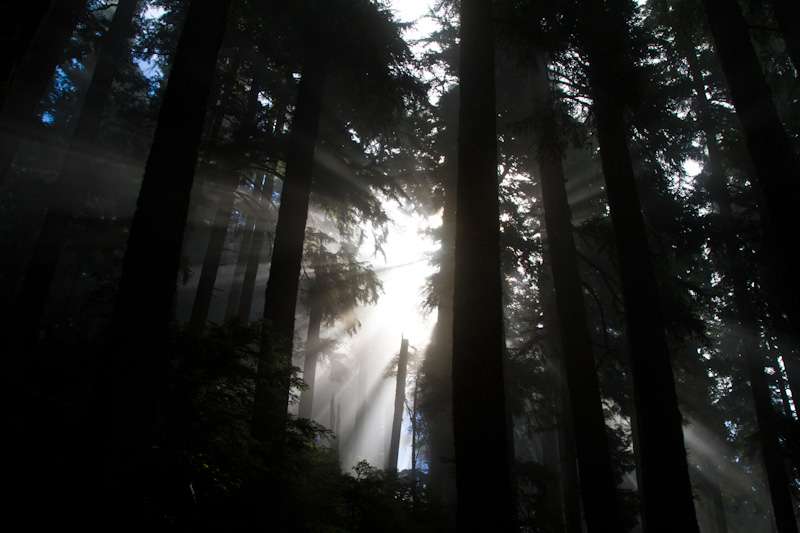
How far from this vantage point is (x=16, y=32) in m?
2.65

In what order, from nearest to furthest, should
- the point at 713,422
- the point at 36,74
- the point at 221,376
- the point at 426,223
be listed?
1. the point at 221,376
2. the point at 36,74
3. the point at 426,223
4. the point at 713,422

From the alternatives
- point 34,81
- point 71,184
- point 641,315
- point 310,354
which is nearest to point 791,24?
point 641,315

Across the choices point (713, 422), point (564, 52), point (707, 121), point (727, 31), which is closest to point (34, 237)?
point (564, 52)

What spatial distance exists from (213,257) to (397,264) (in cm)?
1101

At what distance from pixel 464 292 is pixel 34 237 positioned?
32.3m

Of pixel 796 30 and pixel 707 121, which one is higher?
pixel 707 121

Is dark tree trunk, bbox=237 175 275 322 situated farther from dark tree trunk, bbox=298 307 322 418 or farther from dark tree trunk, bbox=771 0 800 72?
dark tree trunk, bbox=771 0 800 72

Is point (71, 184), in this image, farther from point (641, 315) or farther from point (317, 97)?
point (641, 315)

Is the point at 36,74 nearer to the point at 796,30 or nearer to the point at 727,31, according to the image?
the point at 727,31

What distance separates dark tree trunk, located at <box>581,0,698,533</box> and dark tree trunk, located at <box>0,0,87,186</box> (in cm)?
1261

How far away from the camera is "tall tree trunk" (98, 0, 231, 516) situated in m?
3.69

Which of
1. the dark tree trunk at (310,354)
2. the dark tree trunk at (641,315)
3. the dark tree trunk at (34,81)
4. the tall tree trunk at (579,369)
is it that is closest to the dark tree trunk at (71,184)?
the dark tree trunk at (34,81)

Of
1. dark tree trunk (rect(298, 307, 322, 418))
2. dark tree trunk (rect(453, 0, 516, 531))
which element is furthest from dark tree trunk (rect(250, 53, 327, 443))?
dark tree trunk (rect(298, 307, 322, 418))

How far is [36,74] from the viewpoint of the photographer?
408 inches
